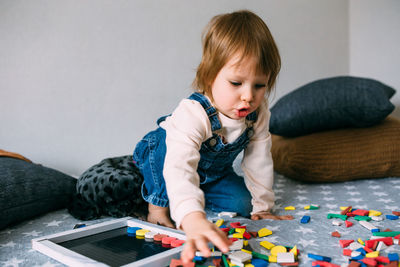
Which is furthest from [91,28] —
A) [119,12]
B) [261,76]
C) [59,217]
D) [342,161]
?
[342,161]

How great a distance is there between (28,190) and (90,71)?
27.7 inches

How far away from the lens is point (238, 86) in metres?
0.89

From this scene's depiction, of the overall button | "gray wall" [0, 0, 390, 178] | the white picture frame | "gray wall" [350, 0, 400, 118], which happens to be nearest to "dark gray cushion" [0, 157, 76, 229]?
the white picture frame

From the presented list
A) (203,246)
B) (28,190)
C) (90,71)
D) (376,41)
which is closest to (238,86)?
(203,246)

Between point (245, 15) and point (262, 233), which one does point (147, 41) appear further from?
point (262, 233)

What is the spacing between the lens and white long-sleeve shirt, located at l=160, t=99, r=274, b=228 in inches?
29.9

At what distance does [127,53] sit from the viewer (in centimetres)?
171

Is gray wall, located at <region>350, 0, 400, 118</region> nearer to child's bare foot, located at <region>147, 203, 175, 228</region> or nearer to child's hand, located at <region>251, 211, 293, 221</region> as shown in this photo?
child's hand, located at <region>251, 211, 293, 221</region>

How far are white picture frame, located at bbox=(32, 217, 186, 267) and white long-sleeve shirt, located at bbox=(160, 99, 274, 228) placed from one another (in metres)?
0.07

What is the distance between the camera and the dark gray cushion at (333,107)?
146 centimetres

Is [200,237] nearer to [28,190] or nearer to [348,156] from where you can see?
[28,190]

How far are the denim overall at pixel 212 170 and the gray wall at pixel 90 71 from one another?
21.9 inches

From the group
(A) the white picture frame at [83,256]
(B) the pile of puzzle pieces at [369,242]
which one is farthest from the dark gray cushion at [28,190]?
(B) the pile of puzzle pieces at [369,242]

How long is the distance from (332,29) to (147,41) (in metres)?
1.31
